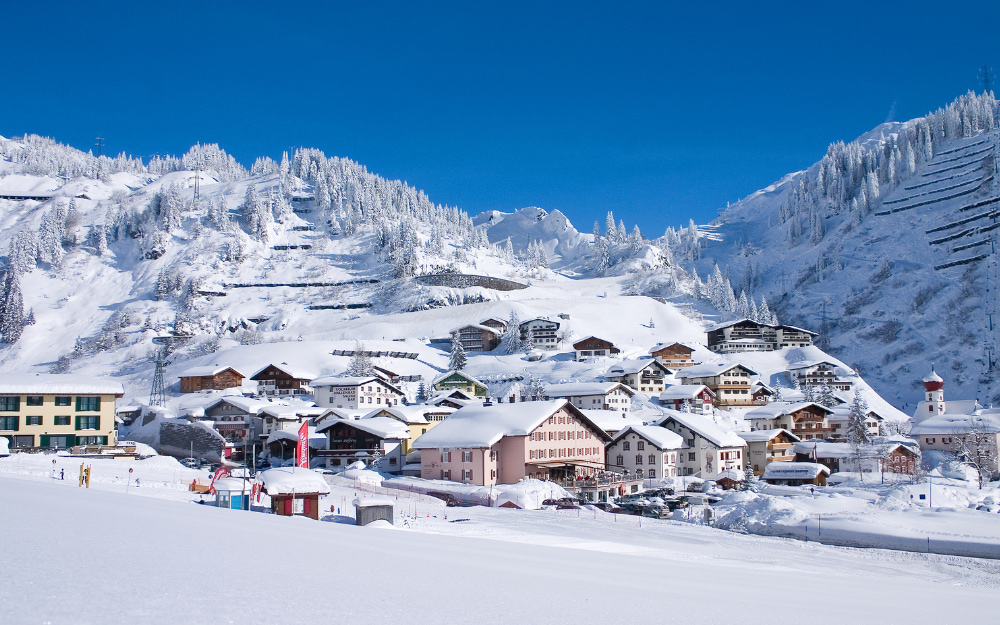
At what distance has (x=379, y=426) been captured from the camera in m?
54.7

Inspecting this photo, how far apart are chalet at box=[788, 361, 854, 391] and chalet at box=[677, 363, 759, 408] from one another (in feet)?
29.9

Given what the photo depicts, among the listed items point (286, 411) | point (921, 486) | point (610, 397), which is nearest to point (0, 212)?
point (286, 411)

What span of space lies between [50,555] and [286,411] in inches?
2232

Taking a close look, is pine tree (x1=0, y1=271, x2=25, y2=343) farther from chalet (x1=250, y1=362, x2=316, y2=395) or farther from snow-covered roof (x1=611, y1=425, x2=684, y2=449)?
snow-covered roof (x1=611, y1=425, x2=684, y2=449)

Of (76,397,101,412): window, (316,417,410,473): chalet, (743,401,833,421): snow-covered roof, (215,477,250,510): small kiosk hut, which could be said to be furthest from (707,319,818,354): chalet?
Answer: (215,477,250,510): small kiosk hut

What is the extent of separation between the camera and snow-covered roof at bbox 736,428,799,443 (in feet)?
197

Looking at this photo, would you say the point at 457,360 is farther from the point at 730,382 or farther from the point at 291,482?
the point at 291,482

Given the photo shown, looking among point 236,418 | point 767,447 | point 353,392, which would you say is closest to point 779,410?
point 767,447

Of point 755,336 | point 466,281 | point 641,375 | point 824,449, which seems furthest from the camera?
point 466,281

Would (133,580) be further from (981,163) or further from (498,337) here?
(981,163)

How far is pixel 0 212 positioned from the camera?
179125mm

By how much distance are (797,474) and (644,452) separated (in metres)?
10.2

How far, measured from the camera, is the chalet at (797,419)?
218ft

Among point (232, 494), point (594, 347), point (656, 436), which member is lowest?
point (232, 494)
